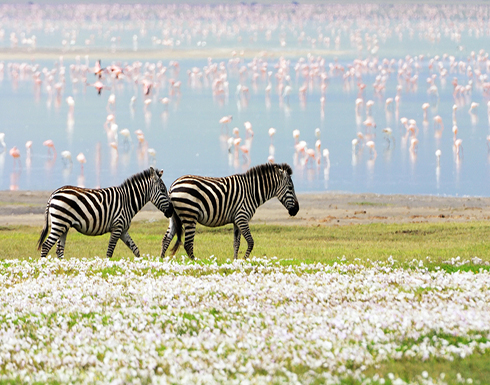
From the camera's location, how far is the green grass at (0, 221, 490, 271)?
17625mm

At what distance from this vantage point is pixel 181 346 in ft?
30.8

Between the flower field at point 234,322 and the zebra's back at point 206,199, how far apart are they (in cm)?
224

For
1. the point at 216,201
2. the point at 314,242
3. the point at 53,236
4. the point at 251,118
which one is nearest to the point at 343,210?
the point at 314,242

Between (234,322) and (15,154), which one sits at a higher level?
(15,154)

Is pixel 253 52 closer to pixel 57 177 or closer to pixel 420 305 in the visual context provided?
pixel 57 177

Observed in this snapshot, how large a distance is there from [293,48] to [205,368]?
375ft

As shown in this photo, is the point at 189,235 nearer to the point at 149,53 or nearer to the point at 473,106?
the point at 473,106

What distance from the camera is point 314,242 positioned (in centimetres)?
2194

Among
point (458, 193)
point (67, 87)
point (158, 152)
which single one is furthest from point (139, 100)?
point (458, 193)

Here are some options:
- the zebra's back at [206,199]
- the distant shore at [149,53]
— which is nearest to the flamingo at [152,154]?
the zebra's back at [206,199]

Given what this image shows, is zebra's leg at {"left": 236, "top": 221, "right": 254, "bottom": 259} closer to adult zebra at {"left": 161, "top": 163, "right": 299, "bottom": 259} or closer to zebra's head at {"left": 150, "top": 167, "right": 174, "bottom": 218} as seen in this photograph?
adult zebra at {"left": 161, "top": 163, "right": 299, "bottom": 259}

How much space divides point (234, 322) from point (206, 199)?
6.17 m

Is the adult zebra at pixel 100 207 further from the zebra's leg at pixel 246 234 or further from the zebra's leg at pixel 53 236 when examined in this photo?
the zebra's leg at pixel 246 234

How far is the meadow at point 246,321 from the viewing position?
8.63 meters
